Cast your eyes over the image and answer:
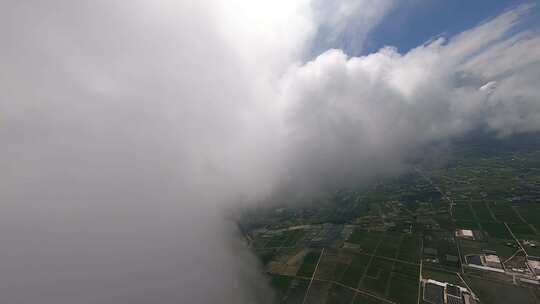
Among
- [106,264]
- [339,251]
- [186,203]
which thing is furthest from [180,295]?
[339,251]

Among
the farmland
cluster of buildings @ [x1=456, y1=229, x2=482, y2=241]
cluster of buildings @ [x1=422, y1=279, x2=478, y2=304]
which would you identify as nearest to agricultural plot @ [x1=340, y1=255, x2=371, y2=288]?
the farmland

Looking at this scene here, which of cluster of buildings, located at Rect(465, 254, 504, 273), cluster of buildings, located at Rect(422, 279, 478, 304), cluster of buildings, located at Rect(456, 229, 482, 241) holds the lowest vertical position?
cluster of buildings, located at Rect(422, 279, 478, 304)

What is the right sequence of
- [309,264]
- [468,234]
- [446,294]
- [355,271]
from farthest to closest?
[468,234] → [309,264] → [355,271] → [446,294]

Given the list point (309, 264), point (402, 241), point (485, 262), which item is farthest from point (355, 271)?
point (485, 262)

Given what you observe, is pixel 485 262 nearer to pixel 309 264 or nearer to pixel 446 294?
pixel 446 294

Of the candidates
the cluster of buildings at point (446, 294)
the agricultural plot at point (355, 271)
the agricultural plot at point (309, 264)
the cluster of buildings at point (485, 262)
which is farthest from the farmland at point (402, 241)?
the cluster of buildings at point (446, 294)

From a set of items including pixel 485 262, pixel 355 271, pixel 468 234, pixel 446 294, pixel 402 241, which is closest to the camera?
pixel 446 294

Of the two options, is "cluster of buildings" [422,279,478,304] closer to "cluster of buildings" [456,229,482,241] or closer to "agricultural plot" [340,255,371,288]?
"agricultural plot" [340,255,371,288]

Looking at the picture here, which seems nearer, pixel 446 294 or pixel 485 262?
pixel 446 294

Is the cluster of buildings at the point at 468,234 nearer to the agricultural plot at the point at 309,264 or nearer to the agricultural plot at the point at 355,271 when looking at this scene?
the agricultural plot at the point at 355,271
